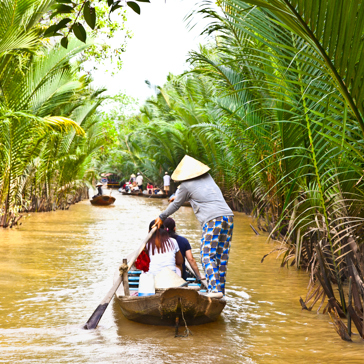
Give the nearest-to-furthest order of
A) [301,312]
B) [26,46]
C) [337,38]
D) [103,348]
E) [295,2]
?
[295,2] < [337,38] < [103,348] < [301,312] < [26,46]

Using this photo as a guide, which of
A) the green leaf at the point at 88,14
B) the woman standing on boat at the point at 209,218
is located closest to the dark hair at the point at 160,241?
the woman standing on boat at the point at 209,218

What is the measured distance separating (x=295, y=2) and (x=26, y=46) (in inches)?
306

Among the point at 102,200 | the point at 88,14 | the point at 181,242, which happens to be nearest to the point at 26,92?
the point at 181,242

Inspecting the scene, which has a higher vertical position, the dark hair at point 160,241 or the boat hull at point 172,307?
the dark hair at point 160,241

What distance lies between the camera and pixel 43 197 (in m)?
17.5

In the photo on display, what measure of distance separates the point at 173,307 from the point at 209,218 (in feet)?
3.31

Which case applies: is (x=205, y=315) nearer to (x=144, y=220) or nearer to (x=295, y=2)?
(x=295, y=2)

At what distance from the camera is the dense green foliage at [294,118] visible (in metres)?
2.29

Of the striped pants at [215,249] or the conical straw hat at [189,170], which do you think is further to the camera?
the conical straw hat at [189,170]

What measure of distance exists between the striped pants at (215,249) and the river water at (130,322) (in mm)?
462

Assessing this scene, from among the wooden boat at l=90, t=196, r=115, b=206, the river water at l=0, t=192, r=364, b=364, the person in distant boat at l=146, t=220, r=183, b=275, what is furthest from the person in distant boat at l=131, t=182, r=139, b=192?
the person in distant boat at l=146, t=220, r=183, b=275

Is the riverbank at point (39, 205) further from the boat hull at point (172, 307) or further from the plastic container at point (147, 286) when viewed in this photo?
the boat hull at point (172, 307)

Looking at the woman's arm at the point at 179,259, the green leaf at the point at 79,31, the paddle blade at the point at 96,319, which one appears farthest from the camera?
the woman's arm at the point at 179,259

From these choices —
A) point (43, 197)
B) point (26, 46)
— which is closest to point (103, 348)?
point (26, 46)
